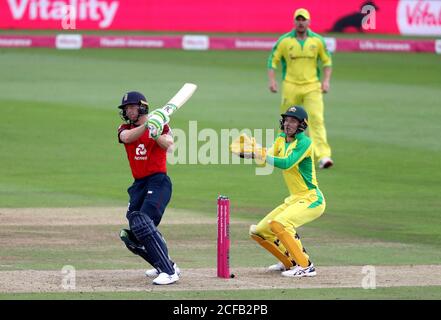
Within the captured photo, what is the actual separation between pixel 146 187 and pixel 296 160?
4.75 ft

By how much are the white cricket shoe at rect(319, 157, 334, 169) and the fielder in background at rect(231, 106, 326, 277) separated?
7.04 meters

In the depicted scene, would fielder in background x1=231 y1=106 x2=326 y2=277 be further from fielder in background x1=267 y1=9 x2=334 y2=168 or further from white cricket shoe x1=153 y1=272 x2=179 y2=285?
fielder in background x1=267 y1=9 x2=334 y2=168

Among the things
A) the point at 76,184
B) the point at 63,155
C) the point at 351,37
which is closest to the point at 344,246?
the point at 76,184

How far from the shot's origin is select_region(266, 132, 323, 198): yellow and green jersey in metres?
11.3

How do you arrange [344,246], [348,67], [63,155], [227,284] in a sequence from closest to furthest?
1. [227,284]
2. [344,246]
3. [63,155]
4. [348,67]

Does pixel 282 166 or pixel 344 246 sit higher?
pixel 282 166

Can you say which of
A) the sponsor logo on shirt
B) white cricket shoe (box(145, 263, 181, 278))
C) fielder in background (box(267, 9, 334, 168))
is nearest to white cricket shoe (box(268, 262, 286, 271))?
white cricket shoe (box(145, 263, 181, 278))

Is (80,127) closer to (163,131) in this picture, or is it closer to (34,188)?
(34,188)

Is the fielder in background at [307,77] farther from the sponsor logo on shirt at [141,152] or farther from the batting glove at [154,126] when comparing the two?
the batting glove at [154,126]

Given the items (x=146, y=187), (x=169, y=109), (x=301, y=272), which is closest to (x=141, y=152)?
(x=146, y=187)

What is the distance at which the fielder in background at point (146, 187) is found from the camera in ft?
35.2

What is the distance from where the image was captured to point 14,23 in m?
35.0

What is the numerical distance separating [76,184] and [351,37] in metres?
19.3

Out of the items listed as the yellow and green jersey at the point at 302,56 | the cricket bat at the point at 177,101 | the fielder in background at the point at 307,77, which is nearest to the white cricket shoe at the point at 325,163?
the fielder in background at the point at 307,77
